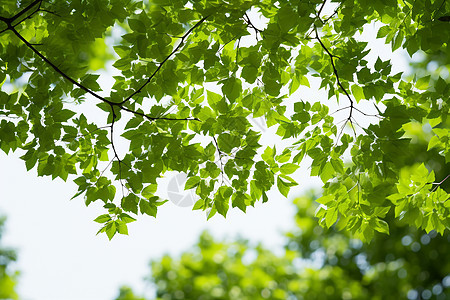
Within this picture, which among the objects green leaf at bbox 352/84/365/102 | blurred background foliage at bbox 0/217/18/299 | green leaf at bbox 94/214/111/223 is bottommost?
green leaf at bbox 352/84/365/102

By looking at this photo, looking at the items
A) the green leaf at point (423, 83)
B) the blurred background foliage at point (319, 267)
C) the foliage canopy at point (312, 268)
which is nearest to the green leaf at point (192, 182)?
the green leaf at point (423, 83)

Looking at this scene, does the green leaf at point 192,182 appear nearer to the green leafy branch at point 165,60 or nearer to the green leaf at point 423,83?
the green leafy branch at point 165,60

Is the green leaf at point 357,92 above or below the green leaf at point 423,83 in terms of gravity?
above

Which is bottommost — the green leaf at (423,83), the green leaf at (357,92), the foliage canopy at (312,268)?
the green leaf at (423,83)

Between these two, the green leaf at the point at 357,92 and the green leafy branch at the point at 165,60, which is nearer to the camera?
the green leafy branch at the point at 165,60

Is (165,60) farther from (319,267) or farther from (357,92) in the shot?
(319,267)

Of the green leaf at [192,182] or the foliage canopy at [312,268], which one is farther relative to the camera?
the foliage canopy at [312,268]

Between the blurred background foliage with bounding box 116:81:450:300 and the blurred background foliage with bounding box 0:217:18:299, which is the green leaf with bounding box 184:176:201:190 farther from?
the blurred background foliage with bounding box 0:217:18:299

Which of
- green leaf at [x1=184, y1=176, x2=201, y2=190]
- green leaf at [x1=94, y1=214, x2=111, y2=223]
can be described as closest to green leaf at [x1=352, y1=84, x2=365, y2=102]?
green leaf at [x1=184, y1=176, x2=201, y2=190]

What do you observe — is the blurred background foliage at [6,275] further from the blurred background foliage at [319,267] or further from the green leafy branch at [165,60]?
the green leafy branch at [165,60]

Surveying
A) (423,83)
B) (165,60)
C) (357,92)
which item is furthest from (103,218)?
(423,83)

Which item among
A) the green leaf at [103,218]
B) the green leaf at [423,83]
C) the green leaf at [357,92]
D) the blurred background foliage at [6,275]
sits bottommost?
the green leaf at [423,83]

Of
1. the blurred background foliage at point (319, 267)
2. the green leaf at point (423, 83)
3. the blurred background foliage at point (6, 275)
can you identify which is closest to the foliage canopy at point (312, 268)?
the blurred background foliage at point (319, 267)

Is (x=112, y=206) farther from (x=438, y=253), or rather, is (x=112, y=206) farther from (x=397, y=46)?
(x=438, y=253)
